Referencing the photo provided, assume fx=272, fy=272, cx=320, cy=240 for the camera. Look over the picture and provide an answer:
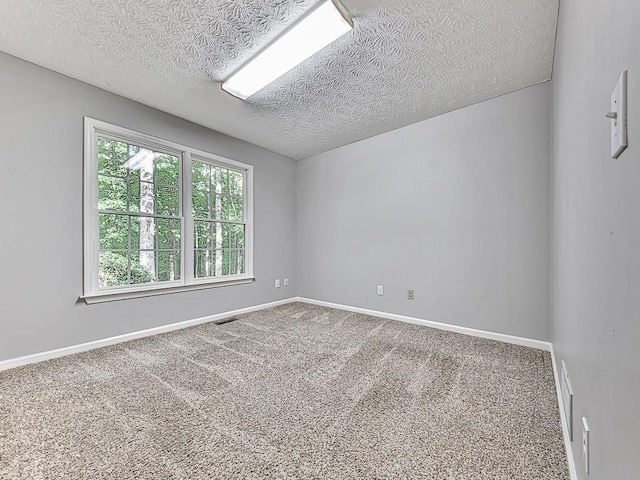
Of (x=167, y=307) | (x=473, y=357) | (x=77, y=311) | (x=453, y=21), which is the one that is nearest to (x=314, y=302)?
(x=167, y=307)

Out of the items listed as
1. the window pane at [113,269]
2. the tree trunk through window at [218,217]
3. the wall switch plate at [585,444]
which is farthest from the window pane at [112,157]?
the wall switch plate at [585,444]

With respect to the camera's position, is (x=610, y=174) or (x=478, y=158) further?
(x=478, y=158)

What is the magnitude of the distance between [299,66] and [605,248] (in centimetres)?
234

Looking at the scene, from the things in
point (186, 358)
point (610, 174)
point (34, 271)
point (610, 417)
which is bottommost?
point (186, 358)

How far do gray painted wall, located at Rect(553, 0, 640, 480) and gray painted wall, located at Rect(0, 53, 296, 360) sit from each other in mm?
3477

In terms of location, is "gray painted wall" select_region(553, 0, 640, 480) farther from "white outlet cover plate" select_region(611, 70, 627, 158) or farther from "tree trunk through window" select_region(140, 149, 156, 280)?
"tree trunk through window" select_region(140, 149, 156, 280)

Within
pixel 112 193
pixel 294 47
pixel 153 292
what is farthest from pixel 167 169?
pixel 294 47

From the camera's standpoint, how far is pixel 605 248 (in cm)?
76

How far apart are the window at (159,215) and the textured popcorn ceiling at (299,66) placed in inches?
22.5

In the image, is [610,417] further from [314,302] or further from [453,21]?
[314,302]

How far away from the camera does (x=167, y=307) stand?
313 cm

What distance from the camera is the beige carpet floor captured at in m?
1.24

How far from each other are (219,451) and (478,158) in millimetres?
3329

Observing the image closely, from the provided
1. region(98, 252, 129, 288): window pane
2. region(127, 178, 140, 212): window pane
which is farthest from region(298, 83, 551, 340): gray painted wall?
region(98, 252, 129, 288): window pane
